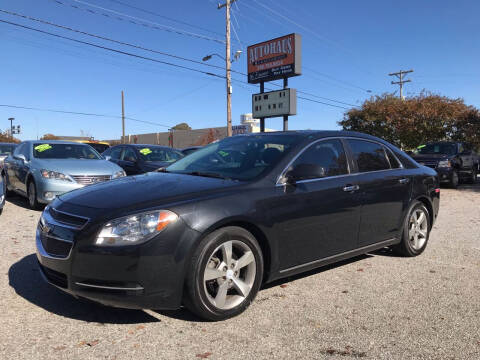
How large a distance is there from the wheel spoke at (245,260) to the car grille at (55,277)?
4.27 ft

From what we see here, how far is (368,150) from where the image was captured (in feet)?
15.7

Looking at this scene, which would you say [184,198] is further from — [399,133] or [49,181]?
[399,133]

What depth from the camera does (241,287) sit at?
334 cm

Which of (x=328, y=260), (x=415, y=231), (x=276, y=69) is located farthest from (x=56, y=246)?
(x=276, y=69)

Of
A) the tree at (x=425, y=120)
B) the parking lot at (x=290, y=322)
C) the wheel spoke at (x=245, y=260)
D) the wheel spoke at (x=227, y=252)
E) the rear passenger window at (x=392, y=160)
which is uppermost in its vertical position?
the tree at (x=425, y=120)

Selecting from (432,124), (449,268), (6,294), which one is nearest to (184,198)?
(6,294)

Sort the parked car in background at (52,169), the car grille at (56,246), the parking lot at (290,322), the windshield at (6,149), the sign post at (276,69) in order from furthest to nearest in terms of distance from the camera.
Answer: the sign post at (276,69), the windshield at (6,149), the parked car in background at (52,169), the car grille at (56,246), the parking lot at (290,322)

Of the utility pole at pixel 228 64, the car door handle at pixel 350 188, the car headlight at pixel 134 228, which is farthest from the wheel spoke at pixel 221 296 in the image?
the utility pole at pixel 228 64

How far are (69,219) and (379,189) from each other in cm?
319

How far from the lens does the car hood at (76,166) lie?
808 centimetres

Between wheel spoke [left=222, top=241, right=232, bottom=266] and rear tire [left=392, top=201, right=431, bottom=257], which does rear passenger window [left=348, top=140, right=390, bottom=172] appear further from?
wheel spoke [left=222, top=241, right=232, bottom=266]

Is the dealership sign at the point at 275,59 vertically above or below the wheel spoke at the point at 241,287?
above

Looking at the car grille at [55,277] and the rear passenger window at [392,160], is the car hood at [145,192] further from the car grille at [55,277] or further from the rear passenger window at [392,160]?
the rear passenger window at [392,160]

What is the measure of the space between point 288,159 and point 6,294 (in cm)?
284
